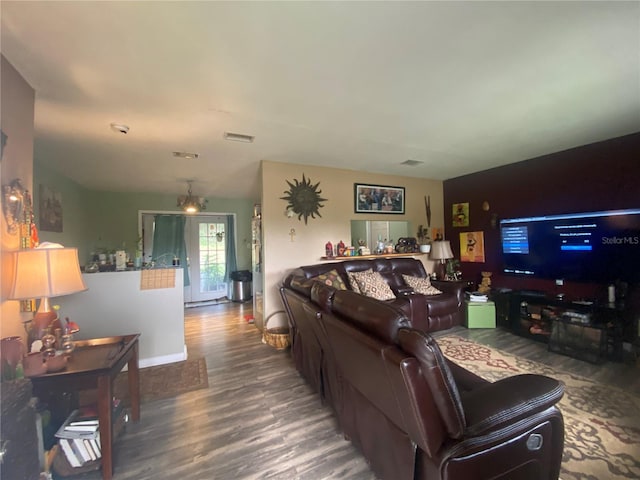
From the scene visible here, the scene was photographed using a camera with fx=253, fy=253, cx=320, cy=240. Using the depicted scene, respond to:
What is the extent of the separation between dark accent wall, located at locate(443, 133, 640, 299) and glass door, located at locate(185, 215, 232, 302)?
516cm

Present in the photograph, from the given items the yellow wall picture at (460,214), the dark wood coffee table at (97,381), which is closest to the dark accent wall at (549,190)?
the yellow wall picture at (460,214)

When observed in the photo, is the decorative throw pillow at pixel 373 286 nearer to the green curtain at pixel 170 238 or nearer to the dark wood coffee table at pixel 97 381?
the dark wood coffee table at pixel 97 381

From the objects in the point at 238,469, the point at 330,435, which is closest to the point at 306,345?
the point at 330,435

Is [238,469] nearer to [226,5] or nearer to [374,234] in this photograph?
[226,5]

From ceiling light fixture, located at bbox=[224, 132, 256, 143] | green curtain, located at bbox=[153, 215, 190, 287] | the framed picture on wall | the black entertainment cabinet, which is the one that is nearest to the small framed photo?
ceiling light fixture, located at bbox=[224, 132, 256, 143]

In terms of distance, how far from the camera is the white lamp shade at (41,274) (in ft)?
4.41

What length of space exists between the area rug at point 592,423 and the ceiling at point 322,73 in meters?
2.47

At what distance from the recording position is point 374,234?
15.7 ft


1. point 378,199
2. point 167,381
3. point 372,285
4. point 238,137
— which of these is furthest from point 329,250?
point 167,381

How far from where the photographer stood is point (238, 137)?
8.89ft

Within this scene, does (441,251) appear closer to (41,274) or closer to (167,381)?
(167,381)

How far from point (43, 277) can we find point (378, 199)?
414cm

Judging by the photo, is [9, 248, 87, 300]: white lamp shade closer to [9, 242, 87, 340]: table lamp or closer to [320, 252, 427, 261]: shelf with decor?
[9, 242, 87, 340]: table lamp

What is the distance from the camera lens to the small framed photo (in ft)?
14.2
